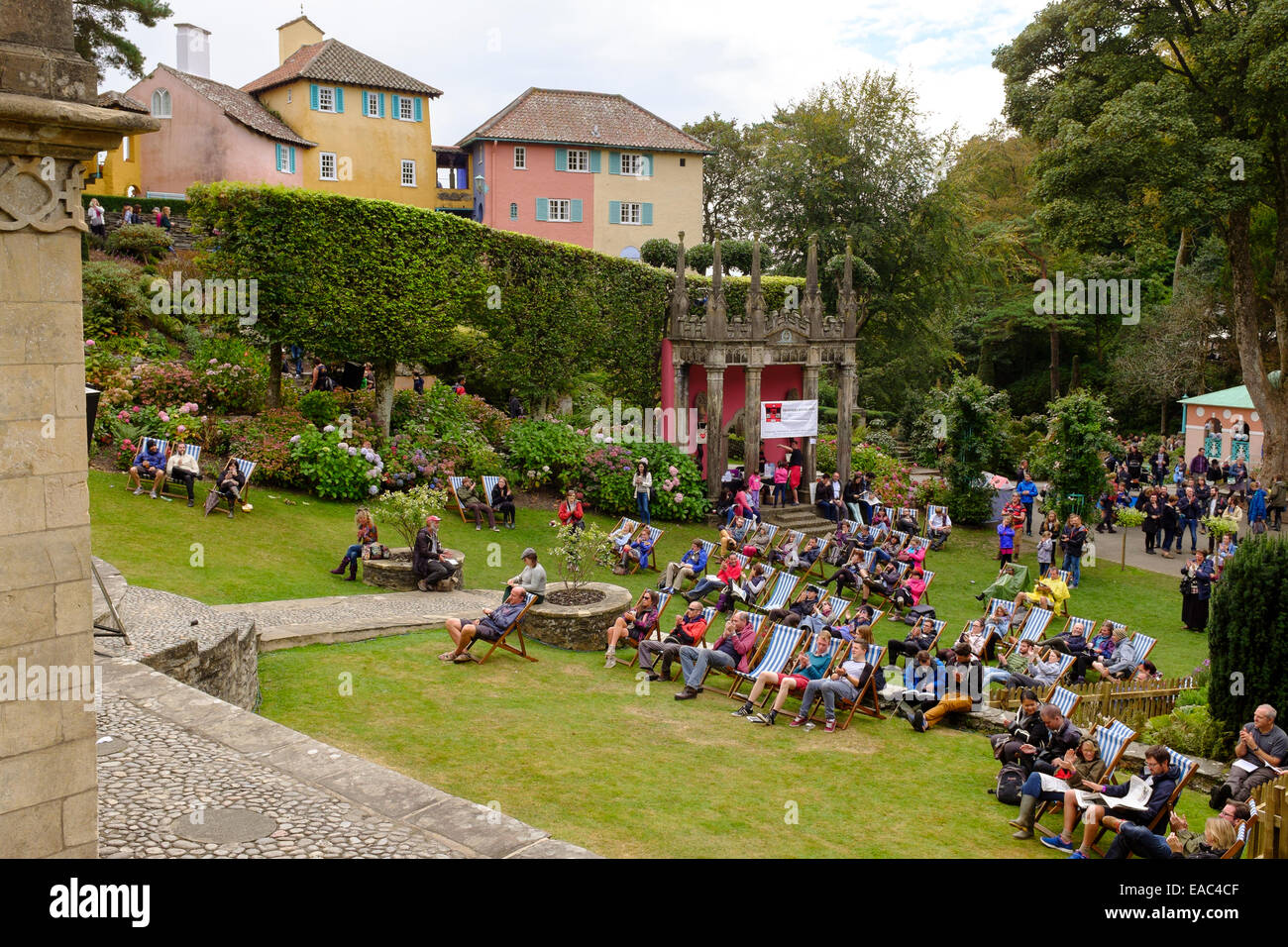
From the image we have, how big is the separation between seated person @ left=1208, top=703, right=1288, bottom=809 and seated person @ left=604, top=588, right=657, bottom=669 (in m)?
7.10

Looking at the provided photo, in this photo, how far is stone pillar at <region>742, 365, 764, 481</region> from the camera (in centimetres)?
2775

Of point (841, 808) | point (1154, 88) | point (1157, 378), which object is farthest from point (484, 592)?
point (1157, 378)

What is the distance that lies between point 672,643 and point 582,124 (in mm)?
38188

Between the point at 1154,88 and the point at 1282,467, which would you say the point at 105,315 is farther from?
the point at 1282,467

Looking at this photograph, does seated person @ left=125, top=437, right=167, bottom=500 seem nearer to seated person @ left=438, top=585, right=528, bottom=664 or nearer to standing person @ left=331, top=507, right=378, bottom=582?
standing person @ left=331, top=507, right=378, bottom=582

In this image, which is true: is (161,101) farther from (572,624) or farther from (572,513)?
(572,624)

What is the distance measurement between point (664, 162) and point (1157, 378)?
22.8 meters

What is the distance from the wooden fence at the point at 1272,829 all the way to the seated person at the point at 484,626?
863 cm

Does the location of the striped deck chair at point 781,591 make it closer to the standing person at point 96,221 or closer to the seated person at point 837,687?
the seated person at point 837,687

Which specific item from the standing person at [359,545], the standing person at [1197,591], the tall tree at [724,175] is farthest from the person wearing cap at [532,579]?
the tall tree at [724,175]

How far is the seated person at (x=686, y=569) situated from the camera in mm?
19547

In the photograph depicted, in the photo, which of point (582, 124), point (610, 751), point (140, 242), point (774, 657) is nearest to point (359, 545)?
point (774, 657)

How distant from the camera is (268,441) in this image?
23.0 m

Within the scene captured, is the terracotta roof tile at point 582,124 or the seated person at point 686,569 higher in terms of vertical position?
the terracotta roof tile at point 582,124
